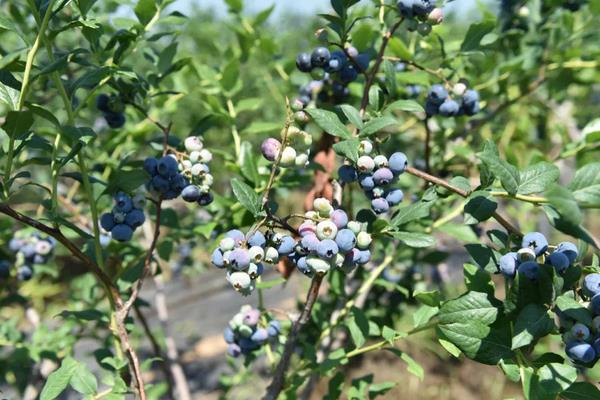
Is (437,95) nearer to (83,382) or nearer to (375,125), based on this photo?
(375,125)

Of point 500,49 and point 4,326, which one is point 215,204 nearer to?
point 4,326

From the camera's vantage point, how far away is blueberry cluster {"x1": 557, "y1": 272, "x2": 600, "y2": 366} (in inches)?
31.4

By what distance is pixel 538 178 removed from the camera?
88 centimetres

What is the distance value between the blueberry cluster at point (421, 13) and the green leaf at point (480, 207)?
369 millimetres

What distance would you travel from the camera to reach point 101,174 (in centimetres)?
170

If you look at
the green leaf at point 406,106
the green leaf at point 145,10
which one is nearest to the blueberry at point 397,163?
the green leaf at point 406,106

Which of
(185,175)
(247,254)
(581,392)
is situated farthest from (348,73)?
(581,392)

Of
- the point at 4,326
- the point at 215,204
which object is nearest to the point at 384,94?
the point at 215,204

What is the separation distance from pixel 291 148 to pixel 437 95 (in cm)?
46

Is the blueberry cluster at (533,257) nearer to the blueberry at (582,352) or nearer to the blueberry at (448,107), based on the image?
the blueberry at (582,352)

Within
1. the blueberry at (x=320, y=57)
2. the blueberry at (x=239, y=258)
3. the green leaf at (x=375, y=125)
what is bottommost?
the blueberry at (x=239, y=258)

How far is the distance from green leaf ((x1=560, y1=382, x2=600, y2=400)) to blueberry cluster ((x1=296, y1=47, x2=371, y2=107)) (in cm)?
68

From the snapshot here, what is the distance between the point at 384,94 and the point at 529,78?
100 centimetres

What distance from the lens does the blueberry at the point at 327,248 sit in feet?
2.86
